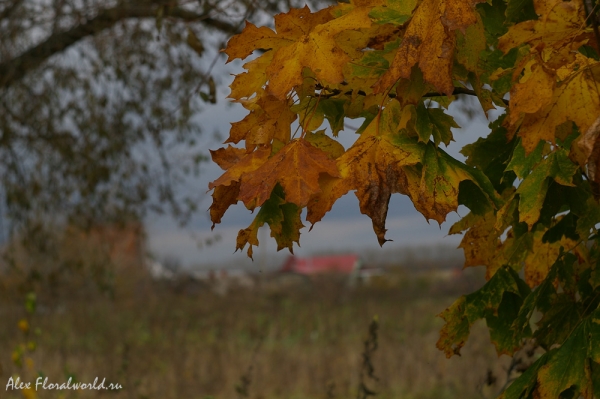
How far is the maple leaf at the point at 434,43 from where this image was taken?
946 millimetres

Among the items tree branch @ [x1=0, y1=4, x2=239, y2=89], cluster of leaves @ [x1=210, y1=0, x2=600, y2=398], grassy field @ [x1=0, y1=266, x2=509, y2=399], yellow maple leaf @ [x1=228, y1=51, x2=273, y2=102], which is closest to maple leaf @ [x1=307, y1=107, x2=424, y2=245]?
cluster of leaves @ [x1=210, y1=0, x2=600, y2=398]

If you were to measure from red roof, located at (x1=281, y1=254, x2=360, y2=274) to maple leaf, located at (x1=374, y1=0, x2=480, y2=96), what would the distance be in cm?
1459

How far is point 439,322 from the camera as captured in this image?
9.26 metres

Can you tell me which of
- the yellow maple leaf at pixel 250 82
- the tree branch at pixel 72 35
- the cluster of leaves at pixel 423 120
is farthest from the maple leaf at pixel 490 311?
the tree branch at pixel 72 35

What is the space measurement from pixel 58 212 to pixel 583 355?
5.56 meters

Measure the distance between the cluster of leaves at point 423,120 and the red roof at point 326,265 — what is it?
47.1 ft

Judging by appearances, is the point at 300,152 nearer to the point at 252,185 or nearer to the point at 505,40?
the point at 252,185

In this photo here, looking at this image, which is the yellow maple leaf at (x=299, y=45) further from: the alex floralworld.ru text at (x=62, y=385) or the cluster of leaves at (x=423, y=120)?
the alex floralworld.ru text at (x=62, y=385)

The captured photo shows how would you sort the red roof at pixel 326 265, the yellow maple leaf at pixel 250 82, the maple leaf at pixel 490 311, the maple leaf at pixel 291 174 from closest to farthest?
the maple leaf at pixel 291 174 < the yellow maple leaf at pixel 250 82 < the maple leaf at pixel 490 311 < the red roof at pixel 326 265

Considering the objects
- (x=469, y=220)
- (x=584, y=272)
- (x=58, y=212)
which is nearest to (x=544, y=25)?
(x=469, y=220)

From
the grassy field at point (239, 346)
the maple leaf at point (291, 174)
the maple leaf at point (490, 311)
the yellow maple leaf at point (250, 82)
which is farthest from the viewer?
the grassy field at point (239, 346)

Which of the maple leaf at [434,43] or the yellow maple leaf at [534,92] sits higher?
the maple leaf at [434,43]

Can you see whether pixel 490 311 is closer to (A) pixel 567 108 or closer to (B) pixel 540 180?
(B) pixel 540 180

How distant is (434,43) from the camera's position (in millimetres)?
963
